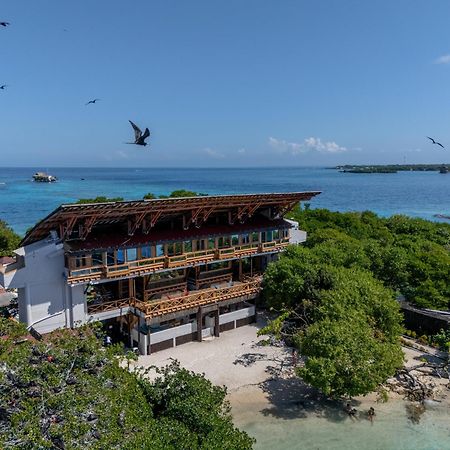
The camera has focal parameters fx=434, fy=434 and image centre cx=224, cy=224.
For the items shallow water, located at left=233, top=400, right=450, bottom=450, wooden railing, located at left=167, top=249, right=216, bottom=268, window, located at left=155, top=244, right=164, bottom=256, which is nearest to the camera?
shallow water, located at left=233, top=400, right=450, bottom=450

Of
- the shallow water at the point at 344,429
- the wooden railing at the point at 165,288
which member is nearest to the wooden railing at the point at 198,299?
the wooden railing at the point at 165,288

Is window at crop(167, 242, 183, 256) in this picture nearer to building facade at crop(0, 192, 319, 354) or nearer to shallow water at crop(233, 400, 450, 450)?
building facade at crop(0, 192, 319, 354)

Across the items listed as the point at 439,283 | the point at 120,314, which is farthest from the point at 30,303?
the point at 439,283

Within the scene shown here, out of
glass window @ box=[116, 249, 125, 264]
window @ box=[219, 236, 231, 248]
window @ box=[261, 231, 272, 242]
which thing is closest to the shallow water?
glass window @ box=[116, 249, 125, 264]

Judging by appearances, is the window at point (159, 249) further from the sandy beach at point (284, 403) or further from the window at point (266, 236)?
the window at point (266, 236)

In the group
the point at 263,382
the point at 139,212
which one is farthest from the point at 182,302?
the point at 263,382

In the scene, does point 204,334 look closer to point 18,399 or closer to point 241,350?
point 241,350
